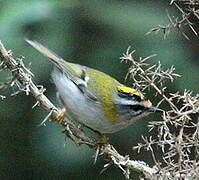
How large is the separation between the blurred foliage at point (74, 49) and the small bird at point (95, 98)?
52 centimetres

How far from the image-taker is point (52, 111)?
7.32 ft

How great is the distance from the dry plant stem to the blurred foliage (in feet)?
4.37

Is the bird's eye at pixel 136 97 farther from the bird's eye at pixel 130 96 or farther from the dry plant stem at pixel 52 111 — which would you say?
the dry plant stem at pixel 52 111

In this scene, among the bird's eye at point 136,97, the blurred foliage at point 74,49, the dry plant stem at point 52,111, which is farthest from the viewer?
the blurred foliage at point 74,49

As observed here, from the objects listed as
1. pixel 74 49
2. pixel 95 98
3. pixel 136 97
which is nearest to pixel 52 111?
pixel 136 97

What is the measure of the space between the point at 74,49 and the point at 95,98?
83cm

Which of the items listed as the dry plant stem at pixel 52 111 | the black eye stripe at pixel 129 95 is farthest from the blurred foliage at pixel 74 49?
the dry plant stem at pixel 52 111

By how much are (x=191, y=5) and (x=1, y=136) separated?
2.37 meters

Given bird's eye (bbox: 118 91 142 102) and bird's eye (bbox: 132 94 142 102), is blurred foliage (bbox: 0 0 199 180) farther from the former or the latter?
bird's eye (bbox: 132 94 142 102)

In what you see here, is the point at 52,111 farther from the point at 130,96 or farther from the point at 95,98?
the point at 95,98

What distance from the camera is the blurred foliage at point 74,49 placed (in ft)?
12.0

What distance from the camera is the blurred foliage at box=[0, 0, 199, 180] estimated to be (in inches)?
143

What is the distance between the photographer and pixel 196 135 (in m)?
2.15

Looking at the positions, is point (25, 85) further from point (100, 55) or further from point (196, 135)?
point (100, 55)
